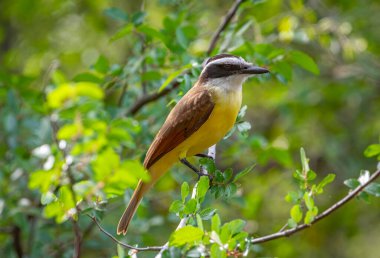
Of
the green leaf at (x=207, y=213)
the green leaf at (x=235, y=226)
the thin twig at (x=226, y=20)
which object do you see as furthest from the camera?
the thin twig at (x=226, y=20)

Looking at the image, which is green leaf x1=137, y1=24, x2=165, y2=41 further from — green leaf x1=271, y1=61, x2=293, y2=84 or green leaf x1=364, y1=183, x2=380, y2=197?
green leaf x1=364, y1=183, x2=380, y2=197

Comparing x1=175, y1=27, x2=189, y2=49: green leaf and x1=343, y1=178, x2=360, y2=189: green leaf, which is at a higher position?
x1=175, y1=27, x2=189, y2=49: green leaf

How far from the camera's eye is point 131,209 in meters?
4.78

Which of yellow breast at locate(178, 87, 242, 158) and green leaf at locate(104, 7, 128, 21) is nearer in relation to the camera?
yellow breast at locate(178, 87, 242, 158)

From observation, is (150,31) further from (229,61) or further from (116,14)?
(116,14)

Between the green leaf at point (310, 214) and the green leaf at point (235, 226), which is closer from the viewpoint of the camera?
the green leaf at point (235, 226)

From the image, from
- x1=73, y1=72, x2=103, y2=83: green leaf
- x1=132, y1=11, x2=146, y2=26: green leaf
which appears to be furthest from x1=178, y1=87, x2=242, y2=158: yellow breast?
x1=73, y1=72, x2=103, y2=83: green leaf

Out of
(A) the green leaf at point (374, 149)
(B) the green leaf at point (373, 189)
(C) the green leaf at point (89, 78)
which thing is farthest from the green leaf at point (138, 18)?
(B) the green leaf at point (373, 189)

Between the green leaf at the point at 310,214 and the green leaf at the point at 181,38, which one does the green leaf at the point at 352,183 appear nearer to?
the green leaf at the point at 310,214

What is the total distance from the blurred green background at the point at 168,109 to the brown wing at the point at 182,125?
6.5 inches

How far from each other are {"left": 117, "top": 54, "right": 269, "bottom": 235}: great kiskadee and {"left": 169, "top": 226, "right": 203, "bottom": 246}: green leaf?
62.4 inches

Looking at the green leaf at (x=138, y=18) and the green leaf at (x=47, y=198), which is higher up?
the green leaf at (x=47, y=198)

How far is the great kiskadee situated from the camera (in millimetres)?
4723

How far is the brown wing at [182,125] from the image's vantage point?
477cm
